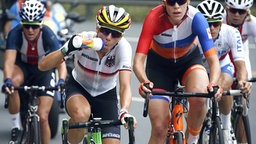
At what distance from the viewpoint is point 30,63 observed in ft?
42.2

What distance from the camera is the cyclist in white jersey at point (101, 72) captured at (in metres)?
9.98

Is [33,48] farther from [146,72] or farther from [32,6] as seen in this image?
[146,72]

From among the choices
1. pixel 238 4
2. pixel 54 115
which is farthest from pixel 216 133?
pixel 54 115

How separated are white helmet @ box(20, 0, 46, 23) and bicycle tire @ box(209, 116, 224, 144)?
268 cm

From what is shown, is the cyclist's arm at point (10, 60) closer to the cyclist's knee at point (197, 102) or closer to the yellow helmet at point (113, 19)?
the cyclist's knee at point (197, 102)

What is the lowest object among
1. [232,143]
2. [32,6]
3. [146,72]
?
[232,143]

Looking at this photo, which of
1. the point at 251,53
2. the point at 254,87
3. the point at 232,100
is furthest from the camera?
the point at 251,53

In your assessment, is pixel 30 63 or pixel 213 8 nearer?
pixel 213 8

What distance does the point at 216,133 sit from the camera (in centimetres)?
1098

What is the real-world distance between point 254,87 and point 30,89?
253 inches

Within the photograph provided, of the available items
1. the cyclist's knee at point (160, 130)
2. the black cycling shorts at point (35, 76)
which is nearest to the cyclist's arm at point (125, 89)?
the cyclist's knee at point (160, 130)

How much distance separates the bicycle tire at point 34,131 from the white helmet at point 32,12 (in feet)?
4.10

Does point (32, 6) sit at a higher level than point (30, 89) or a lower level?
higher

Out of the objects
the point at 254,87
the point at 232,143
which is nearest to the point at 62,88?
the point at 232,143
